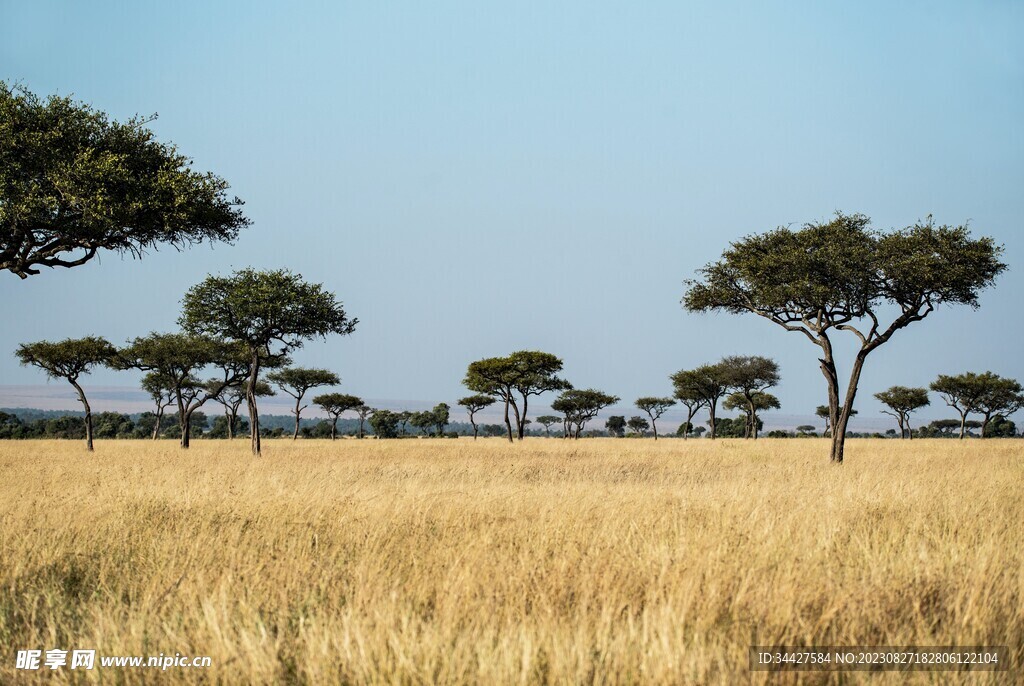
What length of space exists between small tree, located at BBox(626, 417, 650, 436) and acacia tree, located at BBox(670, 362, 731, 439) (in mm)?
53296

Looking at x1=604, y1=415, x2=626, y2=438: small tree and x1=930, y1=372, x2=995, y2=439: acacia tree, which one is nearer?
x1=930, y1=372, x2=995, y2=439: acacia tree

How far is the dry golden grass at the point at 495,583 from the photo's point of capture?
430 cm

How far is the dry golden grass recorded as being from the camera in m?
4.30

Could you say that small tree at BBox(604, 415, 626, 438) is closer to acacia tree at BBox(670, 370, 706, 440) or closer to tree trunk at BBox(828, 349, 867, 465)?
acacia tree at BBox(670, 370, 706, 440)

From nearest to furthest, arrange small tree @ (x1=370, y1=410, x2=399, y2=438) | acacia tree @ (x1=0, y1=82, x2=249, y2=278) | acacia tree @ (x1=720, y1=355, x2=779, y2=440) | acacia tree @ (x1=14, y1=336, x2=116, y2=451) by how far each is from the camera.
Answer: acacia tree @ (x1=0, y1=82, x2=249, y2=278) → acacia tree @ (x1=14, y1=336, x2=116, y2=451) → acacia tree @ (x1=720, y1=355, x2=779, y2=440) → small tree @ (x1=370, y1=410, x2=399, y2=438)

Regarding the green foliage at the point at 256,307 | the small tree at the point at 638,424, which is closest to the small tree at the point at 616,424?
the small tree at the point at 638,424

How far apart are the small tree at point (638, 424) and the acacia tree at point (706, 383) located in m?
53.3

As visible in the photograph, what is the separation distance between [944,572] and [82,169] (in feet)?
63.6

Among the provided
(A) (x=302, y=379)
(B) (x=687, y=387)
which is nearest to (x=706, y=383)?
(B) (x=687, y=387)

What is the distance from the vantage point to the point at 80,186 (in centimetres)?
1762

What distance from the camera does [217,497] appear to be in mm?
→ 11398

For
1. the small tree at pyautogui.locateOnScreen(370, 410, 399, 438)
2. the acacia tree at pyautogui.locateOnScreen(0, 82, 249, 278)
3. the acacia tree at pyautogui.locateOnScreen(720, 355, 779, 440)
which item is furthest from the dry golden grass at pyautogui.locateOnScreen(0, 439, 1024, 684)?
the small tree at pyautogui.locateOnScreen(370, 410, 399, 438)

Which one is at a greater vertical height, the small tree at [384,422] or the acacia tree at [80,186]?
the acacia tree at [80,186]

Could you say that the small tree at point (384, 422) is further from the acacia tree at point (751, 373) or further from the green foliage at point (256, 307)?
the green foliage at point (256, 307)
